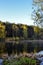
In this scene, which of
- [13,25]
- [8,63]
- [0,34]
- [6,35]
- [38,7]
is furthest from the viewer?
[13,25]

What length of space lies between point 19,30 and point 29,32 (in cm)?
498

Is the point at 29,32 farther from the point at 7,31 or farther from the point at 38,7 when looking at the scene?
the point at 38,7

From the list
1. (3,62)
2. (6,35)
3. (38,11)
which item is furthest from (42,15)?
(6,35)

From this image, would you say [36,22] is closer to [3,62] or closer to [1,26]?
[3,62]

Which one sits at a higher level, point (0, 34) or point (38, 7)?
point (38, 7)

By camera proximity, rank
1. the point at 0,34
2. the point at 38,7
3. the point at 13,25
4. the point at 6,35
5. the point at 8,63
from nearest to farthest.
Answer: the point at 8,63, the point at 38,7, the point at 0,34, the point at 6,35, the point at 13,25

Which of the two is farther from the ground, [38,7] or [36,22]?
[38,7]

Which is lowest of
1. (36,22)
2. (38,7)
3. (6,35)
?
(6,35)

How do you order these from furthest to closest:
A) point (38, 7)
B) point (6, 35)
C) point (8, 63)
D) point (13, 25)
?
point (13, 25)
point (6, 35)
point (38, 7)
point (8, 63)

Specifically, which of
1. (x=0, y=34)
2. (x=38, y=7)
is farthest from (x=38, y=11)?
(x=0, y=34)

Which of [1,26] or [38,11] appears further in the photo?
[1,26]

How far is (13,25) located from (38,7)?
3353 inches

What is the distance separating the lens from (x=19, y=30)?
10188cm

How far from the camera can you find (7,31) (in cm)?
9531
